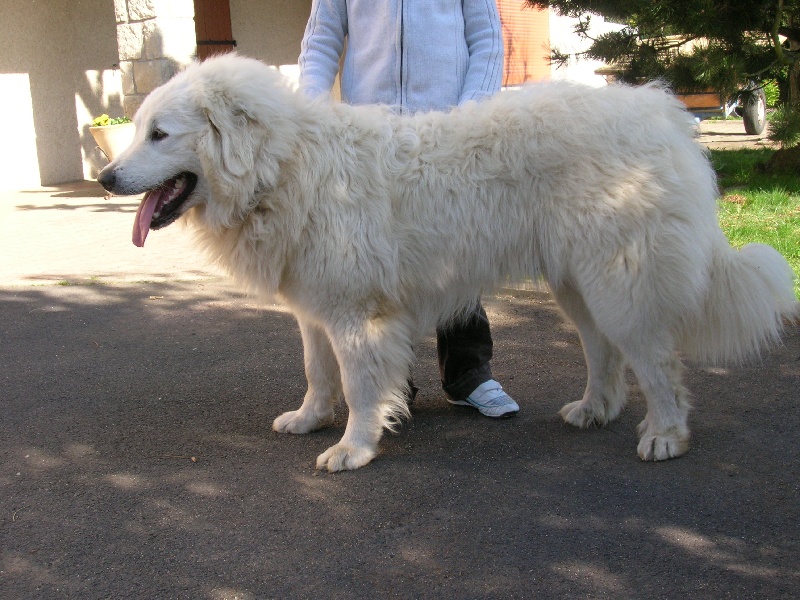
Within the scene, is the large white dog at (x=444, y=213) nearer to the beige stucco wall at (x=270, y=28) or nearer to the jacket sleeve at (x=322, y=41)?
the jacket sleeve at (x=322, y=41)

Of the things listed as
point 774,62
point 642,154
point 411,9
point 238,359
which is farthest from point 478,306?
point 774,62

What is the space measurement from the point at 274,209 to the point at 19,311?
158 inches

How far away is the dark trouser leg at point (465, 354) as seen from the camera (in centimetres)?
454

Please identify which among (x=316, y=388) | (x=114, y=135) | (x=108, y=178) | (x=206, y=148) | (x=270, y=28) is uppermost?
(x=270, y=28)

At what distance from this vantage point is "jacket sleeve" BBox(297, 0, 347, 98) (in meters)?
4.32

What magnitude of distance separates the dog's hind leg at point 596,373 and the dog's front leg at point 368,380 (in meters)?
0.93

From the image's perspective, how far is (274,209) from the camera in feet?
12.2

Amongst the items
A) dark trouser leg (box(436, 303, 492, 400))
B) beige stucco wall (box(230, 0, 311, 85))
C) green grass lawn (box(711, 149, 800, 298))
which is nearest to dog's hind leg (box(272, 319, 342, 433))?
dark trouser leg (box(436, 303, 492, 400))

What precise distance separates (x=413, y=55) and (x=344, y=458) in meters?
2.07

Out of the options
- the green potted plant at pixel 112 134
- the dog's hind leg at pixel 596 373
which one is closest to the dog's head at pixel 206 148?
the dog's hind leg at pixel 596 373

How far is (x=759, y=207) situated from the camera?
8312 mm

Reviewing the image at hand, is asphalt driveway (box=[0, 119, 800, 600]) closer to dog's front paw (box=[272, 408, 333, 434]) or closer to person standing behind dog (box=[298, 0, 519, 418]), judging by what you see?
dog's front paw (box=[272, 408, 333, 434])

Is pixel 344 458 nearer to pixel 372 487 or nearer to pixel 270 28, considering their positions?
pixel 372 487

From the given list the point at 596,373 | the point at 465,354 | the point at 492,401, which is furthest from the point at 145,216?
the point at 596,373
